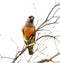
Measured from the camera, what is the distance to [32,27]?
4.36 meters

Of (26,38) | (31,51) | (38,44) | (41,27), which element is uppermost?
(41,27)

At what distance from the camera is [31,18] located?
187 inches

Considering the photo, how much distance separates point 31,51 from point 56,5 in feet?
6.28

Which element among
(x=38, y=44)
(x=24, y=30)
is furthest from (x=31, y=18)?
(x=38, y=44)

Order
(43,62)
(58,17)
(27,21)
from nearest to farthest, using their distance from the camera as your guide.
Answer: (43,62), (58,17), (27,21)

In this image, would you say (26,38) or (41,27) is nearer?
(41,27)

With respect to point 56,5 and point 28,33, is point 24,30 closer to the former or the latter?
point 28,33

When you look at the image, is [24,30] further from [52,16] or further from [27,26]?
[52,16]

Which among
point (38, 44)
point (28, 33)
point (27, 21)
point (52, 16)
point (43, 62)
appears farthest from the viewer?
point (27, 21)

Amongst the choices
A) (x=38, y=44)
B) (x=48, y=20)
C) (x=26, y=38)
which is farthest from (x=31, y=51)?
(x=48, y=20)

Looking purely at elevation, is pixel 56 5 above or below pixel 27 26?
above

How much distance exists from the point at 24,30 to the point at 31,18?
43cm

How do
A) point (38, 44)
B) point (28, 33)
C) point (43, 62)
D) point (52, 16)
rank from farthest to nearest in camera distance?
point (28, 33), point (38, 44), point (52, 16), point (43, 62)

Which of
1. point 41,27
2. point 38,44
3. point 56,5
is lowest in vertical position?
point 38,44
